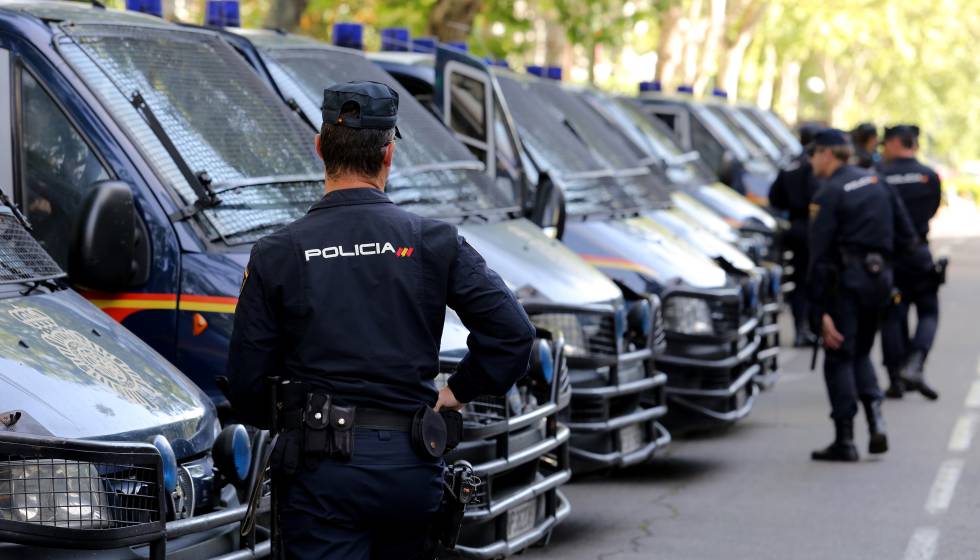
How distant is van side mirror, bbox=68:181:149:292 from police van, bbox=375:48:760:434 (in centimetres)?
352

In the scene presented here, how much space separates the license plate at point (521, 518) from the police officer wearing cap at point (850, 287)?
12.3ft

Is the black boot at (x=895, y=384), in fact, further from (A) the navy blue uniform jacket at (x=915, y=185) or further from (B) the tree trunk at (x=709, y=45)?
(B) the tree trunk at (x=709, y=45)

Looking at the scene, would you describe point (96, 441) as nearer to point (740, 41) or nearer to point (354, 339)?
point (354, 339)

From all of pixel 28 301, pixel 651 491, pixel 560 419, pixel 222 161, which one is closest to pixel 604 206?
pixel 651 491

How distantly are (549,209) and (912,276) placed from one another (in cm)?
450

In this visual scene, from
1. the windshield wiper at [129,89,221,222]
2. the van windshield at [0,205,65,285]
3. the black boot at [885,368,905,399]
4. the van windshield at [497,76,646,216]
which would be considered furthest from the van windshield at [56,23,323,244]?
the black boot at [885,368,905,399]

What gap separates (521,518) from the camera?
20.5 ft

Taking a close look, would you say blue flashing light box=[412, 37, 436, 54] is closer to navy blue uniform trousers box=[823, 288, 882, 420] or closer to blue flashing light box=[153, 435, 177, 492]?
navy blue uniform trousers box=[823, 288, 882, 420]

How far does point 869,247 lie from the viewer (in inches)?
388

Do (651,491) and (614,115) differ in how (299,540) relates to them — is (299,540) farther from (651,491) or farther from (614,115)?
(614,115)

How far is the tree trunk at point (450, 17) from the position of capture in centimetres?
1650

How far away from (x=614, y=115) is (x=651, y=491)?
597 cm

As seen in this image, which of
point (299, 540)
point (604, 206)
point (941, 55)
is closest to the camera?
point (299, 540)

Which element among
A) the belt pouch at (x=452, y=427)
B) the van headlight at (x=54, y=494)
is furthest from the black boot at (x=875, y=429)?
the van headlight at (x=54, y=494)
